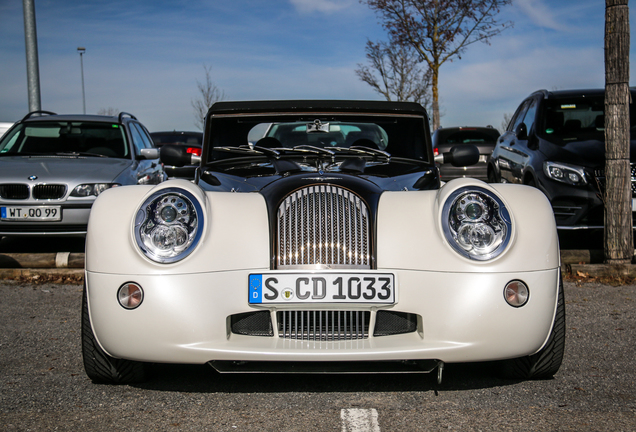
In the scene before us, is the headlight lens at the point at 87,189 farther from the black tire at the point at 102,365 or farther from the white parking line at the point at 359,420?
the white parking line at the point at 359,420

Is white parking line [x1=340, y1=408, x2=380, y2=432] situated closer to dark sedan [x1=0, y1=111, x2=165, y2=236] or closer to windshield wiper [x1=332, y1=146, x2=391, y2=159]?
windshield wiper [x1=332, y1=146, x2=391, y2=159]

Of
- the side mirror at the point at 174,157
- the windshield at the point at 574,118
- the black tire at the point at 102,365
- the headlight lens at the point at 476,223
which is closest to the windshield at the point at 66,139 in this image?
the side mirror at the point at 174,157

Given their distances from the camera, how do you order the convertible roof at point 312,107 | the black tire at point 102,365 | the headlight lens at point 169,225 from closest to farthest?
1. the headlight lens at point 169,225
2. the black tire at point 102,365
3. the convertible roof at point 312,107

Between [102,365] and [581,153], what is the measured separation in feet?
18.0

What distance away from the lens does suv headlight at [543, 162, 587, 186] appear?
22.0ft

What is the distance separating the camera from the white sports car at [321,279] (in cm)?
276

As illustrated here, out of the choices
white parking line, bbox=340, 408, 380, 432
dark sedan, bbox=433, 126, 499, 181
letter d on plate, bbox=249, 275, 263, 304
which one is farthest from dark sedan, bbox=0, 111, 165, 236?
dark sedan, bbox=433, 126, 499, 181

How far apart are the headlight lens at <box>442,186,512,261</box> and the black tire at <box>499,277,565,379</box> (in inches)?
16.3

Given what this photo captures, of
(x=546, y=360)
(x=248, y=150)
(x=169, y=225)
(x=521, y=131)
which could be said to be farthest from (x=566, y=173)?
(x=169, y=225)

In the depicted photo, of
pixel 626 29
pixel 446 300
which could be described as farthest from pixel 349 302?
pixel 626 29

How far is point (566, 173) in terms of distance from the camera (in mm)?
6801

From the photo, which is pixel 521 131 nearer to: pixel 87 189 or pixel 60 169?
pixel 87 189

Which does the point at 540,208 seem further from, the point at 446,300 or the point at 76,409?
the point at 76,409

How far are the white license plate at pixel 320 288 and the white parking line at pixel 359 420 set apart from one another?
47 centimetres
